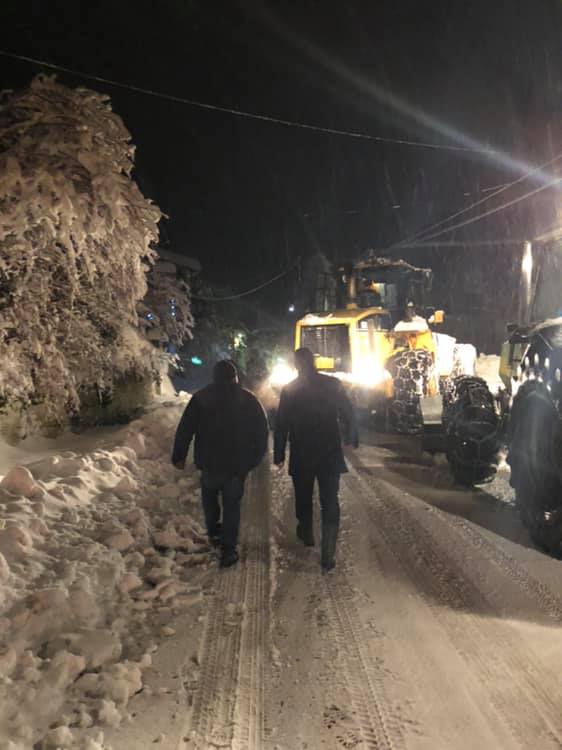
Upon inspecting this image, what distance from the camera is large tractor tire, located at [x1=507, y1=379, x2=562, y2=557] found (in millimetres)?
4804

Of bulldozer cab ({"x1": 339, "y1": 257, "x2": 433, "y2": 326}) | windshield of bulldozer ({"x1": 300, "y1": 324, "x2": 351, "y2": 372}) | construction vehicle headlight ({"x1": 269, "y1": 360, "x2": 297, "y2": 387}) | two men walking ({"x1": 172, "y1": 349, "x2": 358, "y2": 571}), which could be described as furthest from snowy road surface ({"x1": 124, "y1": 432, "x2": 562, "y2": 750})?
bulldozer cab ({"x1": 339, "y1": 257, "x2": 433, "y2": 326})

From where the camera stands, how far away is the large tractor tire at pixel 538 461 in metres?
4.80

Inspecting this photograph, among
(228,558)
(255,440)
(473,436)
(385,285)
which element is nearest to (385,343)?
(385,285)

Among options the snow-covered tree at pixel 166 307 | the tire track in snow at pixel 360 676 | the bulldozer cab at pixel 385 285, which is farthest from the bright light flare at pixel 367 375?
the tire track in snow at pixel 360 676

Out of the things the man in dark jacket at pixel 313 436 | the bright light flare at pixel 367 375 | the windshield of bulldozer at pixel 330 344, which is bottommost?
the man in dark jacket at pixel 313 436

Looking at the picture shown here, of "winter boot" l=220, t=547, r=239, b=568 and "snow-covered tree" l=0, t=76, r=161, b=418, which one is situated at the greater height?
"snow-covered tree" l=0, t=76, r=161, b=418

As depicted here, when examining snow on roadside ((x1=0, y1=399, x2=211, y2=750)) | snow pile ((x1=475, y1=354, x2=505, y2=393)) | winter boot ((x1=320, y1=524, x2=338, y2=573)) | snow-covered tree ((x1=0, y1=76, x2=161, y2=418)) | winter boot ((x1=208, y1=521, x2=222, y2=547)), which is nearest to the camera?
snow on roadside ((x1=0, y1=399, x2=211, y2=750))

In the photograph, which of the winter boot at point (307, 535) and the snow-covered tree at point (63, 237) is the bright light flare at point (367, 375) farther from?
the winter boot at point (307, 535)

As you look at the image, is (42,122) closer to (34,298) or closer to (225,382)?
(34,298)

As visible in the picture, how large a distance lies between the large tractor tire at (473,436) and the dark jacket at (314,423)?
8.70 ft

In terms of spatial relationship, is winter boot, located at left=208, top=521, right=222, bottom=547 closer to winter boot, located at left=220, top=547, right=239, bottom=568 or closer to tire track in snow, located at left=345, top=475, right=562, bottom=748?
winter boot, located at left=220, top=547, right=239, bottom=568

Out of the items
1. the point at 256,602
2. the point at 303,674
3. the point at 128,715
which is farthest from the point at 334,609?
the point at 128,715

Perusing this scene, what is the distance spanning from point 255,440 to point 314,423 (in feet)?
1.75

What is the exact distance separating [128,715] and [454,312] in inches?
1072
